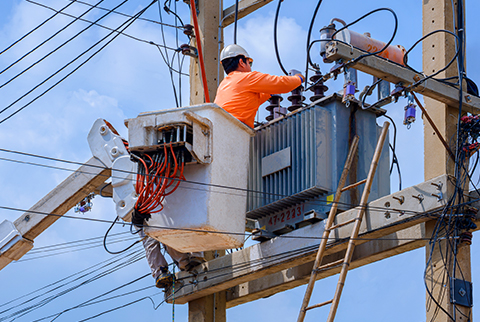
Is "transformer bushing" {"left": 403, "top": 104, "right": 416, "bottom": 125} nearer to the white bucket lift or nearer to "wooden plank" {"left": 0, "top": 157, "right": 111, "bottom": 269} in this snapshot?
the white bucket lift

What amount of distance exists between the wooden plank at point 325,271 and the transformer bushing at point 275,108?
1.76m

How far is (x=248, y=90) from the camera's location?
10836mm

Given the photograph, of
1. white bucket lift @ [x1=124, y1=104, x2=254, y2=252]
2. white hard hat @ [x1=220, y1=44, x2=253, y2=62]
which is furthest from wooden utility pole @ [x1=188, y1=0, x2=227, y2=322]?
white bucket lift @ [x1=124, y1=104, x2=254, y2=252]

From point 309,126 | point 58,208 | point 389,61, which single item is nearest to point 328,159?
point 309,126

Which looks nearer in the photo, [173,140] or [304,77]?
[173,140]

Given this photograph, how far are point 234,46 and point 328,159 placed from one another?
1732 mm

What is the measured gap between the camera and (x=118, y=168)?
431 inches

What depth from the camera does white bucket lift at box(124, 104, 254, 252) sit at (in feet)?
32.2

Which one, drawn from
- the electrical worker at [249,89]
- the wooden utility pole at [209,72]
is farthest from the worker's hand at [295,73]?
the wooden utility pole at [209,72]

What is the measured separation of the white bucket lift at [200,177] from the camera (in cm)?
981

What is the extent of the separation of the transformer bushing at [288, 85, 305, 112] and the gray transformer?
287 millimetres

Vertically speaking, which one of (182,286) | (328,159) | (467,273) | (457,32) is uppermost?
(457,32)

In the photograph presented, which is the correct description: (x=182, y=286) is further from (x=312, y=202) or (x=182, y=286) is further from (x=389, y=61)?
(x=389, y=61)

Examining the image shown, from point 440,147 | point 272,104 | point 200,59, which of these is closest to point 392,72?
point 440,147
